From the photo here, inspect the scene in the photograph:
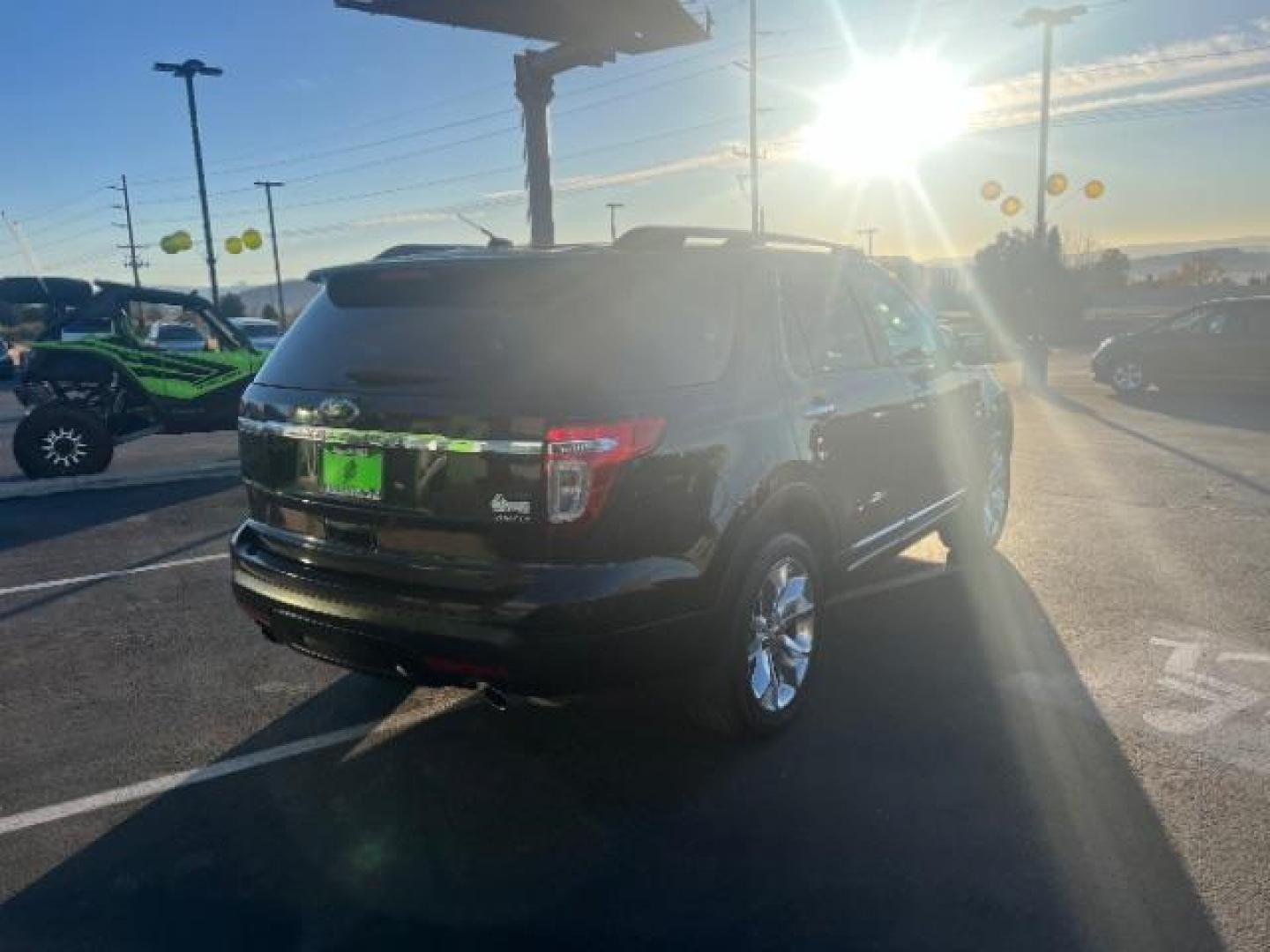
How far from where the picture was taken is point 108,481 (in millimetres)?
9406

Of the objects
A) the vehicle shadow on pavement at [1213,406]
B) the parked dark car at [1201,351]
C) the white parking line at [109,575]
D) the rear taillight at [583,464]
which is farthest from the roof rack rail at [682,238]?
the parked dark car at [1201,351]

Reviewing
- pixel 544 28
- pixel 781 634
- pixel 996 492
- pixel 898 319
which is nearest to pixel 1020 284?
pixel 544 28

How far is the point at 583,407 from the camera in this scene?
281 cm

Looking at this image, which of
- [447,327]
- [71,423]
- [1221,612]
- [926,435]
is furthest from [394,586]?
[71,423]

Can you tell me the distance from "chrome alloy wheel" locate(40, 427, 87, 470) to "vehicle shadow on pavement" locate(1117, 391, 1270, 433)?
13.7 m

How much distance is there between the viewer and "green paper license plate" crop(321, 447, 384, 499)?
3.05 meters

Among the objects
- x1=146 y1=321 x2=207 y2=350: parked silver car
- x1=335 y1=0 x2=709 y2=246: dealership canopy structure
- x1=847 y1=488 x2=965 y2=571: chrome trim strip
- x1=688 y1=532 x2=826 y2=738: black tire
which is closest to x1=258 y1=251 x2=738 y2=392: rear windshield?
x1=688 y1=532 x2=826 y2=738: black tire

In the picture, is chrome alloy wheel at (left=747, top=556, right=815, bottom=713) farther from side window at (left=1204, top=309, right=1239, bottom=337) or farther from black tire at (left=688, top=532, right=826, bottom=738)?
side window at (left=1204, top=309, right=1239, bottom=337)

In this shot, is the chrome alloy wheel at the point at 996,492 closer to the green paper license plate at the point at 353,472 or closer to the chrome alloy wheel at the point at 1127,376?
the green paper license plate at the point at 353,472

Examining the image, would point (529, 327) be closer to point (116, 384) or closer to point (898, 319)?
point (898, 319)

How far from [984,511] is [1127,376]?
12469 millimetres

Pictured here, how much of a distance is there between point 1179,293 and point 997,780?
6900 centimetres

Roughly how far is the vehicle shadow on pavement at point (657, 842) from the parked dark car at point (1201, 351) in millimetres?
13907

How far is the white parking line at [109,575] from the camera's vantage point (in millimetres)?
5816
